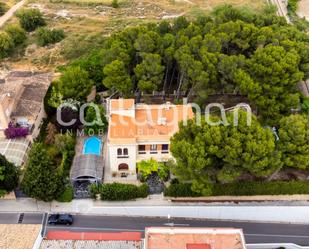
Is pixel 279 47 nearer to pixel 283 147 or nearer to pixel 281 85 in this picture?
pixel 281 85

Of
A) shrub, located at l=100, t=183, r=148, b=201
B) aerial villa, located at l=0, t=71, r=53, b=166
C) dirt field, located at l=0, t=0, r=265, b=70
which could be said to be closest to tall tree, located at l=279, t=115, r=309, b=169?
shrub, located at l=100, t=183, r=148, b=201

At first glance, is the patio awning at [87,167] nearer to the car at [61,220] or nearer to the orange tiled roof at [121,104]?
the car at [61,220]

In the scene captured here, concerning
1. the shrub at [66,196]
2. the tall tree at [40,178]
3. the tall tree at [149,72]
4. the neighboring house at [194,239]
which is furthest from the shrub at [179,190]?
the tall tree at [149,72]

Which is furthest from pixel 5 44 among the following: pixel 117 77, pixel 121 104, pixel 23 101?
pixel 121 104

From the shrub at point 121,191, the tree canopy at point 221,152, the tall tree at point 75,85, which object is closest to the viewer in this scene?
the tree canopy at point 221,152

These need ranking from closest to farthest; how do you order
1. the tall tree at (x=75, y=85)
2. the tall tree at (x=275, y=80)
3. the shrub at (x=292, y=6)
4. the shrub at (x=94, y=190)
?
1. the shrub at (x=94, y=190)
2. the tall tree at (x=275, y=80)
3. the tall tree at (x=75, y=85)
4. the shrub at (x=292, y=6)

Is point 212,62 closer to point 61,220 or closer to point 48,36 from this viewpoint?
point 61,220
